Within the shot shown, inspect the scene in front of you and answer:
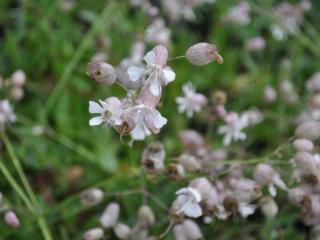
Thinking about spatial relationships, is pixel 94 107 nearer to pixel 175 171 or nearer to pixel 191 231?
pixel 175 171

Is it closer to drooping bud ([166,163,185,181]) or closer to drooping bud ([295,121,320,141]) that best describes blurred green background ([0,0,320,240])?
drooping bud ([166,163,185,181])

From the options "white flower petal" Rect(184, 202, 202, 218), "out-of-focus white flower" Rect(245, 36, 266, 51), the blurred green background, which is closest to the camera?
"white flower petal" Rect(184, 202, 202, 218)

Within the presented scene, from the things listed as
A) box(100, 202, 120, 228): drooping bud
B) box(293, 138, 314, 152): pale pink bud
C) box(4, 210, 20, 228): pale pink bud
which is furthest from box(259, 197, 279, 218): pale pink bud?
box(4, 210, 20, 228): pale pink bud

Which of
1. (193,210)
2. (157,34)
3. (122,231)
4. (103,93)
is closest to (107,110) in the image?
(193,210)

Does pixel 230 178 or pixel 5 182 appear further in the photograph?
pixel 5 182

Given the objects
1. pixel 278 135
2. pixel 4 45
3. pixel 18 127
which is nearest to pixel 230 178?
pixel 278 135

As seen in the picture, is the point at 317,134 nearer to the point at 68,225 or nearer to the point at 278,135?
the point at 278,135

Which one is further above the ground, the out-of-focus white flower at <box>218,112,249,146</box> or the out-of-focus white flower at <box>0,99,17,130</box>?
the out-of-focus white flower at <box>0,99,17,130</box>
